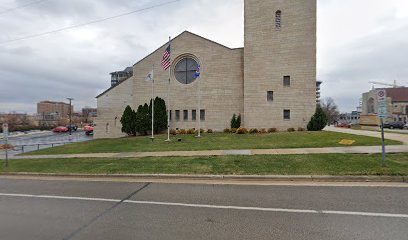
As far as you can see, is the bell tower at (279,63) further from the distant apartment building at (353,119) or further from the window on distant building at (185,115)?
the distant apartment building at (353,119)

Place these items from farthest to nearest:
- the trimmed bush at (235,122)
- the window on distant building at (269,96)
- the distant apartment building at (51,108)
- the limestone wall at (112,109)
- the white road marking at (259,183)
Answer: the distant apartment building at (51,108)
the limestone wall at (112,109)
the trimmed bush at (235,122)
the window on distant building at (269,96)
the white road marking at (259,183)

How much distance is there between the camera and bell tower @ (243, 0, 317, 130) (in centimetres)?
2336

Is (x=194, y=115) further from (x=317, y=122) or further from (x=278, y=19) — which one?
(x=278, y=19)

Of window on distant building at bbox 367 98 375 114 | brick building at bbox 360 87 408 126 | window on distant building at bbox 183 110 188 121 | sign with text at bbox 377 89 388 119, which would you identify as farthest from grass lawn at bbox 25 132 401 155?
window on distant building at bbox 367 98 375 114

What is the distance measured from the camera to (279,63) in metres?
23.9

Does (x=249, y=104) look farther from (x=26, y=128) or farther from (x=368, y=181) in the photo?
(x=26, y=128)

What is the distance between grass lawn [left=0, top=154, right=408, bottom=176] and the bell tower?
14307 mm

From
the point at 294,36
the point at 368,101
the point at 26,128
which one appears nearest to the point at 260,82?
the point at 294,36

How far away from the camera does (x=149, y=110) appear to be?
28.2m

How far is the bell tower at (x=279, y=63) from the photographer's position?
23.4 m

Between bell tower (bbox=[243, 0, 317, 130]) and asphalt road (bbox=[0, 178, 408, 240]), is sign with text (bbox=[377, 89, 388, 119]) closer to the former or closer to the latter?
asphalt road (bbox=[0, 178, 408, 240])

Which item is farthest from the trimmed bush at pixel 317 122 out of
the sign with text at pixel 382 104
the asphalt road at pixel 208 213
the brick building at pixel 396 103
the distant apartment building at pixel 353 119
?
the brick building at pixel 396 103

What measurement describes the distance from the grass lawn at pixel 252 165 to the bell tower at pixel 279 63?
563 inches

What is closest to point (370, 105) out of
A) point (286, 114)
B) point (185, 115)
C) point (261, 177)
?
point (286, 114)
